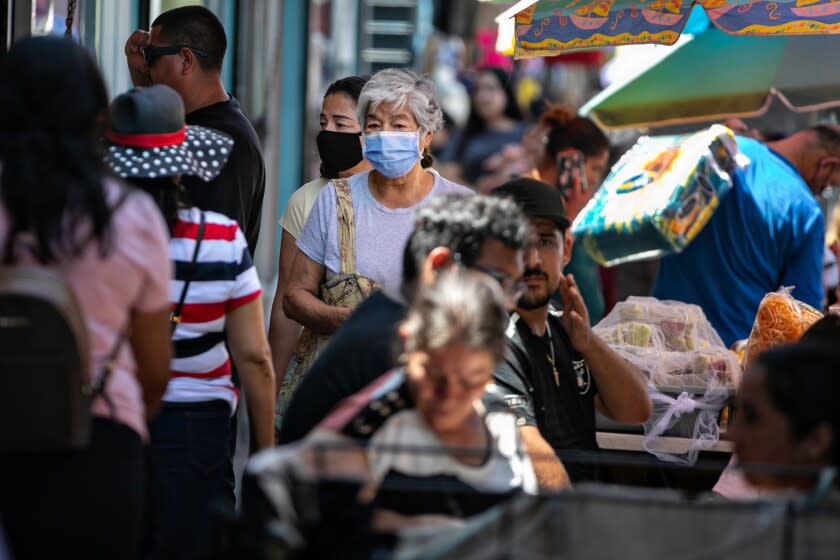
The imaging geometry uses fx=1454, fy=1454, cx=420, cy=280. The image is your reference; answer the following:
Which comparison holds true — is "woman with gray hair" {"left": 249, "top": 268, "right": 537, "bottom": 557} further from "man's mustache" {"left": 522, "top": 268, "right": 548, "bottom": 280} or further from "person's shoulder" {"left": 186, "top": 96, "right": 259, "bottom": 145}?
"person's shoulder" {"left": 186, "top": 96, "right": 259, "bottom": 145}

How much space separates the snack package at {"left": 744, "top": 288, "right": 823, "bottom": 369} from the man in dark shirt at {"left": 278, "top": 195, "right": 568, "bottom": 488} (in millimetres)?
1779

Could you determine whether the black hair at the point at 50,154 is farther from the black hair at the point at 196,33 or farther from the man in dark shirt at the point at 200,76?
the black hair at the point at 196,33

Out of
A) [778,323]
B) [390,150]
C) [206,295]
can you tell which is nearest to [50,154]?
[206,295]

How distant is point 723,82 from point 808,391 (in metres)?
4.53

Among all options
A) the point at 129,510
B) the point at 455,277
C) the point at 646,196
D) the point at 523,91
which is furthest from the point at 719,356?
the point at 523,91

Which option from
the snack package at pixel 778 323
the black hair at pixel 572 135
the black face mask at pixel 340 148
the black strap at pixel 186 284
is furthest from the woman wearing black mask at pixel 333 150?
the black hair at pixel 572 135

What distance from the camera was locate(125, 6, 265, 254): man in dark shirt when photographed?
524 cm

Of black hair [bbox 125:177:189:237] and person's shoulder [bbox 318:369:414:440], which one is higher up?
black hair [bbox 125:177:189:237]

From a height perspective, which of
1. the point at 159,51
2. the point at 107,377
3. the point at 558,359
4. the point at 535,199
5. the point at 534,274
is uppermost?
the point at 159,51

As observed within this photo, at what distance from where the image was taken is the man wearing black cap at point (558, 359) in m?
4.10

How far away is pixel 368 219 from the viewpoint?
16.2 feet

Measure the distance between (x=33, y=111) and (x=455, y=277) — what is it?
3.05 ft

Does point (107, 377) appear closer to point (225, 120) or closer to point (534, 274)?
point (534, 274)

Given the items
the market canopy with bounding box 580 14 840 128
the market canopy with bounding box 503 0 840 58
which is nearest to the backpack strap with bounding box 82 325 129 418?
the market canopy with bounding box 503 0 840 58
